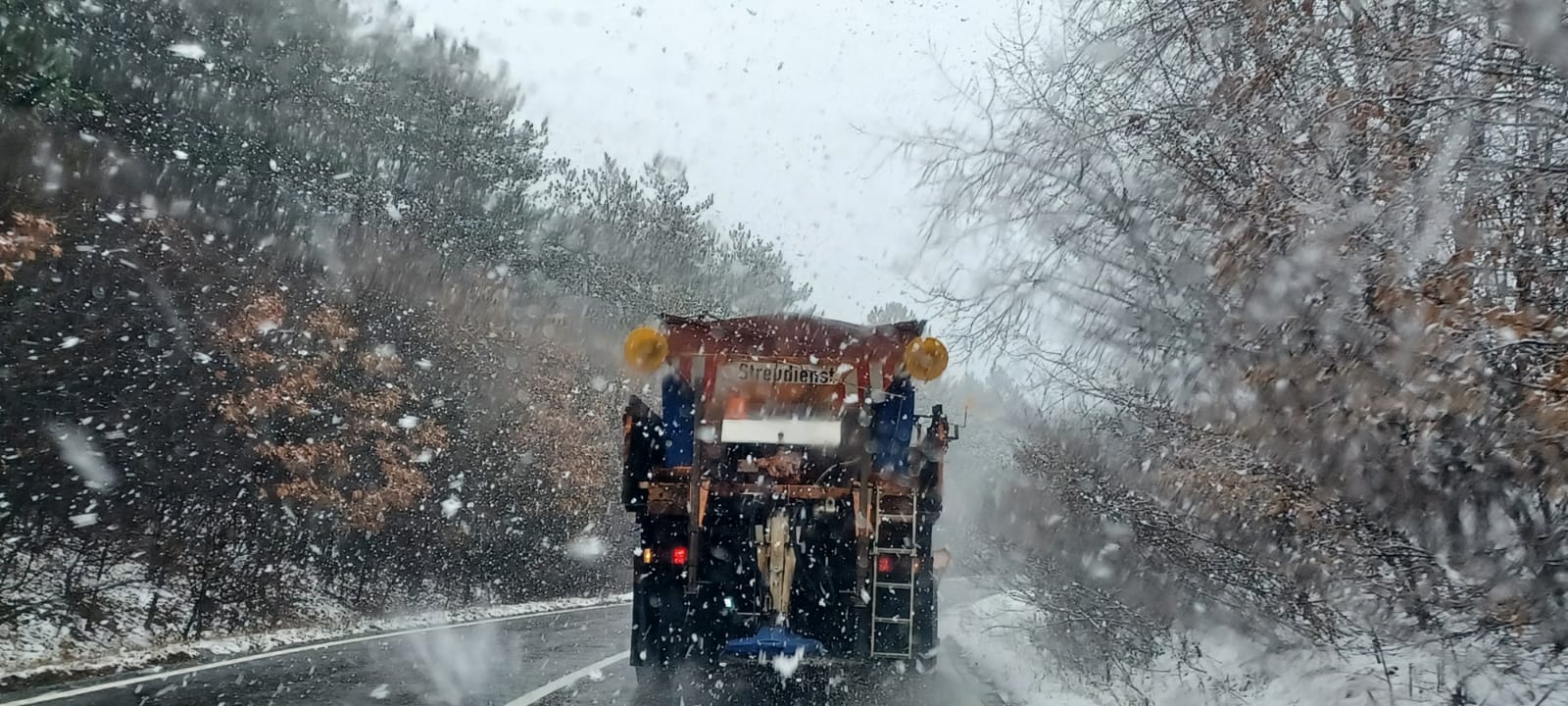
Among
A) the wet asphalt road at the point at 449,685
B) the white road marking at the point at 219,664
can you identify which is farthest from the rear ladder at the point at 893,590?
the white road marking at the point at 219,664

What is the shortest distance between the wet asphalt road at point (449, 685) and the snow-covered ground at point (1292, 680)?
717 millimetres

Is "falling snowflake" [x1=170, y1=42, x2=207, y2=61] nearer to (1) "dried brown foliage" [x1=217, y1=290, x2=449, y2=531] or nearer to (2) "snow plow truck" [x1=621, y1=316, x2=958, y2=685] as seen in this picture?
(1) "dried brown foliage" [x1=217, y1=290, x2=449, y2=531]

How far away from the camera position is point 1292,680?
24.8 ft

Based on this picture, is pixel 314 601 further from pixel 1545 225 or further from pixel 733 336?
pixel 1545 225

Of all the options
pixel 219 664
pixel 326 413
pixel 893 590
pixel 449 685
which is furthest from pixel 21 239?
pixel 326 413

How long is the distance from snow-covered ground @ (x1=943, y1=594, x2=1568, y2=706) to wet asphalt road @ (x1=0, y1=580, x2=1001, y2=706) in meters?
0.72

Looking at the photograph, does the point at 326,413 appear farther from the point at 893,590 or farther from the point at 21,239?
the point at 893,590

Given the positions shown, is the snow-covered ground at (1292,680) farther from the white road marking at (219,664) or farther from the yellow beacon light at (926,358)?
the white road marking at (219,664)

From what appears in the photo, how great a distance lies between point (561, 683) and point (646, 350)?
9.29 feet

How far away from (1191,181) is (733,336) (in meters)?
3.83

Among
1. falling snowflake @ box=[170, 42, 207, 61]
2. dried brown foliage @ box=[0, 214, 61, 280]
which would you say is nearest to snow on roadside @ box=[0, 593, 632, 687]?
dried brown foliage @ box=[0, 214, 61, 280]

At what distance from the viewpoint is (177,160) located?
20703 millimetres

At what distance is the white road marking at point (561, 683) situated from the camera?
8.66 meters

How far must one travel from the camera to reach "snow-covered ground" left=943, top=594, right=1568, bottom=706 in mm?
5719
